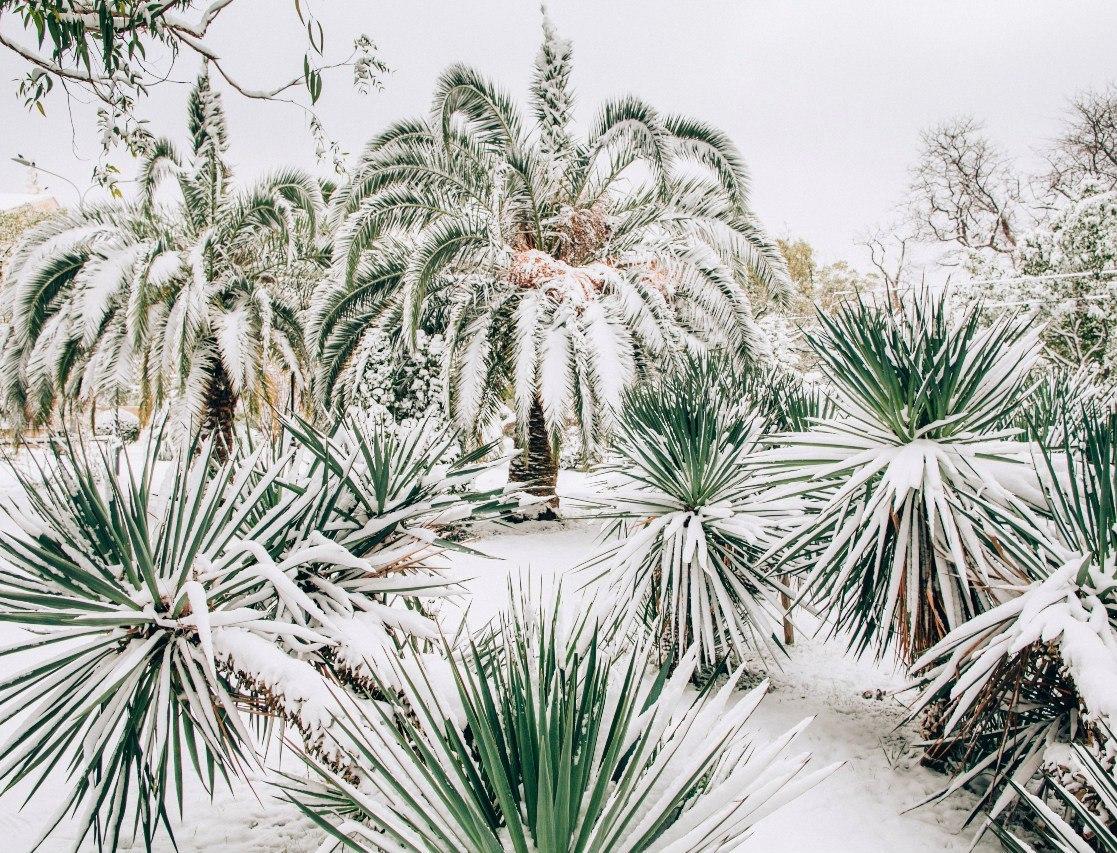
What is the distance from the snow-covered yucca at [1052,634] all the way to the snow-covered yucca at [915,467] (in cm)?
19

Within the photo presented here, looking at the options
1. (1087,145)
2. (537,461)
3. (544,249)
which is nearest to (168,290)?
(544,249)

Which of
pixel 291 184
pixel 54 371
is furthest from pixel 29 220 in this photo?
pixel 291 184

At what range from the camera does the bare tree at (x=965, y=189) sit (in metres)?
21.4

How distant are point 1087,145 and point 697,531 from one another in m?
22.5

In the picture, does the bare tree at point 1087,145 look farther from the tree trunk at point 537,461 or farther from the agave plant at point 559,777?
the agave plant at point 559,777

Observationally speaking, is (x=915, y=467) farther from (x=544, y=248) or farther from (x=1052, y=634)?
(x=544, y=248)

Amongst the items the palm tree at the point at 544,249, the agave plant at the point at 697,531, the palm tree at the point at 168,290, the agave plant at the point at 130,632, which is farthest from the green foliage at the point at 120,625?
the palm tree at the point at 168,290

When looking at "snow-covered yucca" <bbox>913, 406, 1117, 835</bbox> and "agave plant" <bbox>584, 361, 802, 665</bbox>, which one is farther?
"agave plant" <bbox>584, 361, 802, 665</bbox>

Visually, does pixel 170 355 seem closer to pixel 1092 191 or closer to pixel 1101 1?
pixel 1092 191

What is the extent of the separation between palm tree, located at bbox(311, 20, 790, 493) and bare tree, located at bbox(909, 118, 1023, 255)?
16.8 m

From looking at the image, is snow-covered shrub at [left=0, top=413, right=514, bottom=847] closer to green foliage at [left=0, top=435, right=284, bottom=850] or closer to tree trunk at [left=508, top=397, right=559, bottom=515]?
green foliage at [left=0, top=435, right=284, bottom=850]

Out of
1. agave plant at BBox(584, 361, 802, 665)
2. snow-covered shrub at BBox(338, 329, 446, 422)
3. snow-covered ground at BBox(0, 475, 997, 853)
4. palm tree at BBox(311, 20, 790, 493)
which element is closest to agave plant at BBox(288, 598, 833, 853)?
snow-covered ground at BBox(0, 475, 997, 853)

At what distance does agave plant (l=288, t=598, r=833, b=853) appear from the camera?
44.7 inches

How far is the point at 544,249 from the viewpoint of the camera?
9.59m
